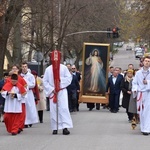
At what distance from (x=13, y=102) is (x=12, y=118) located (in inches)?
15.6

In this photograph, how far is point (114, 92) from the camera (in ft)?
81.9

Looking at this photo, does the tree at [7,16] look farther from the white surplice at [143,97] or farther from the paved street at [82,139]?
the white surplice at [143,97]

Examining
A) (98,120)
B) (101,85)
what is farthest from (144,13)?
(98,120)

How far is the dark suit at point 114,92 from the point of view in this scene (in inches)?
977

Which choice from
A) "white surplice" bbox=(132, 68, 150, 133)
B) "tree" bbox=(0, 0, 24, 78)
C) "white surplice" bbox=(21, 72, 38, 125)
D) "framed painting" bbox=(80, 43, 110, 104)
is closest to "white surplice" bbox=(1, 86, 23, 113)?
"white surplice" bbox=(21, 72, 38, 125)

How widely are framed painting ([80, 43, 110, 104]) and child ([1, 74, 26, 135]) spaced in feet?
35.2

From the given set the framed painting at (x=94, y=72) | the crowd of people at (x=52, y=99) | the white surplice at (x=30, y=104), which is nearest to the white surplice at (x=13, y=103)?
the crowd of people at (x=52, y=99)

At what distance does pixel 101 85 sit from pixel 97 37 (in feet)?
135

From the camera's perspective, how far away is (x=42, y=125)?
18203 millimetres

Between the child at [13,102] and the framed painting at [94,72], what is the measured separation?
35.2 feet

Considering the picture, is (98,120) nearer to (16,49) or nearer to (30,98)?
(30,98)

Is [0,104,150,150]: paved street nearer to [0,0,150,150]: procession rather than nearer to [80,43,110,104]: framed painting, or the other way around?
[0,0,150,150]: procession

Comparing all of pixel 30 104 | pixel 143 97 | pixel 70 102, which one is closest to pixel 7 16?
pixel 70 102

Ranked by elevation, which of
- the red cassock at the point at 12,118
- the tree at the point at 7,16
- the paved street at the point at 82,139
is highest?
the tree at the point at 7,16
